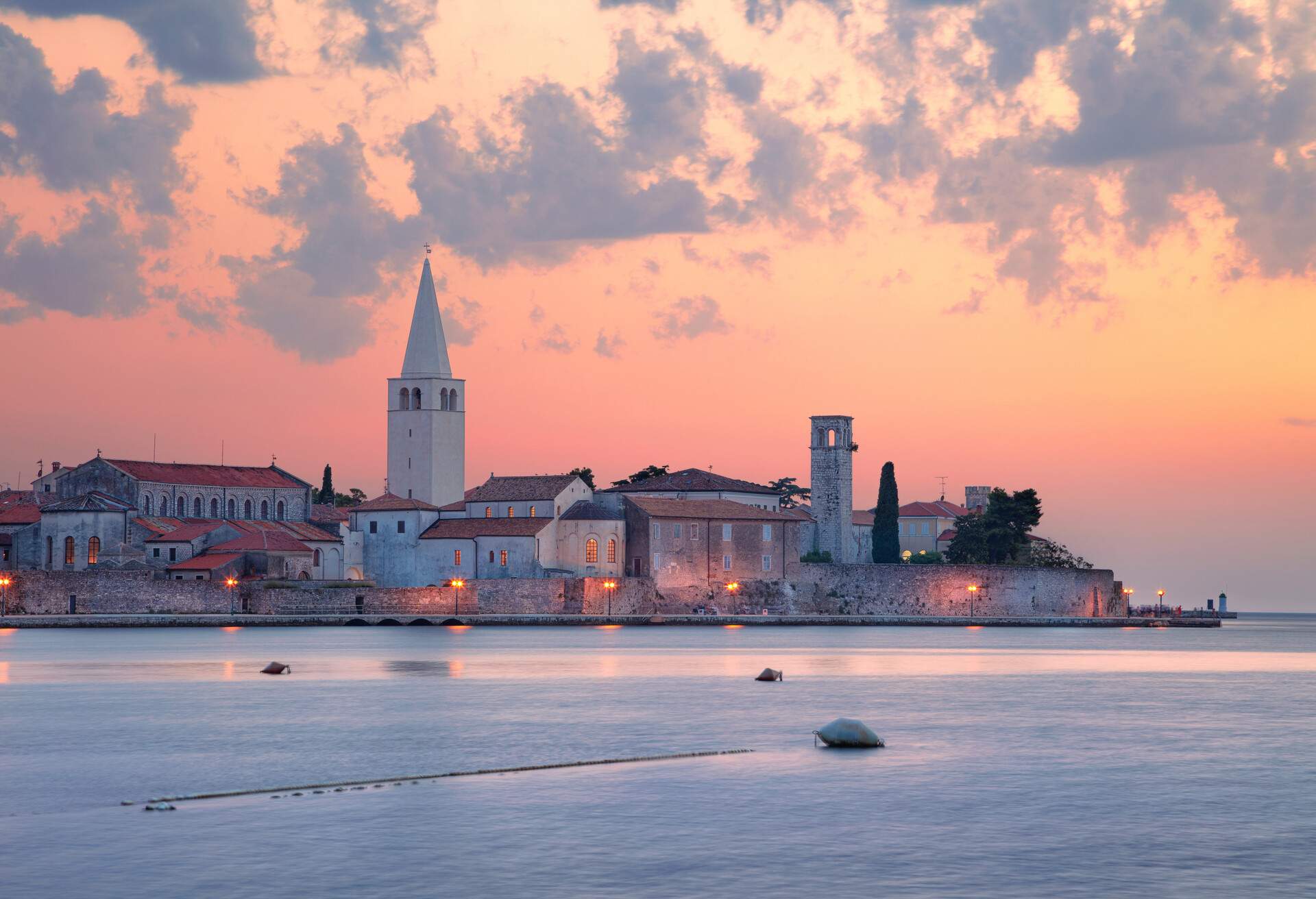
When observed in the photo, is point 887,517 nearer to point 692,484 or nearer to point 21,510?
point 692,484

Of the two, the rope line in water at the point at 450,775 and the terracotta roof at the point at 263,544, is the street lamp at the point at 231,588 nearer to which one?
the terracotta roof at the point at 263,544

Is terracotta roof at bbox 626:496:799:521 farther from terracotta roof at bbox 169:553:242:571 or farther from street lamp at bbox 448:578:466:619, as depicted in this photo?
terracotta roof at bbox 169:553:242:571

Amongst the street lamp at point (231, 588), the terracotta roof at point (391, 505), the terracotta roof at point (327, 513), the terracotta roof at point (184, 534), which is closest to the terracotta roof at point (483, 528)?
the terracotta roof at point (391, 505)

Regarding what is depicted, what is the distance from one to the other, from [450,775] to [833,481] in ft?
240

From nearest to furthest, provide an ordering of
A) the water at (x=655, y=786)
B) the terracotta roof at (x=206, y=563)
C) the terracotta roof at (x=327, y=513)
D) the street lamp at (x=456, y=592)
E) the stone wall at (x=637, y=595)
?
the water at (x=655, y=786) < the stone wall at (x=637, y=595) < the terracotta roof at (x=206, y=563) < the street lamp at (x=456, y=592) < the terracotta roof at (x=327, y=513)

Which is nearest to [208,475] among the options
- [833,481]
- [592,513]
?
[592,513]

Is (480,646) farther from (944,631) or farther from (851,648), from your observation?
(944,631)

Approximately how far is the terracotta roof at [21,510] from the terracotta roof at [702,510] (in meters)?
27.7

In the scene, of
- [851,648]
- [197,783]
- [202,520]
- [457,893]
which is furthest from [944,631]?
[457,893]

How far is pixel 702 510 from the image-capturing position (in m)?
78.4

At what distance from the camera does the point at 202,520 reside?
77.7 meters

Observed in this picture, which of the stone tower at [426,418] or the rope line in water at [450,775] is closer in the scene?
the rope line in water at [450,775]

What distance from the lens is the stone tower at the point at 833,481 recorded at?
9056cm

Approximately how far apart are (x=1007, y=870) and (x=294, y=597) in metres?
62.5
